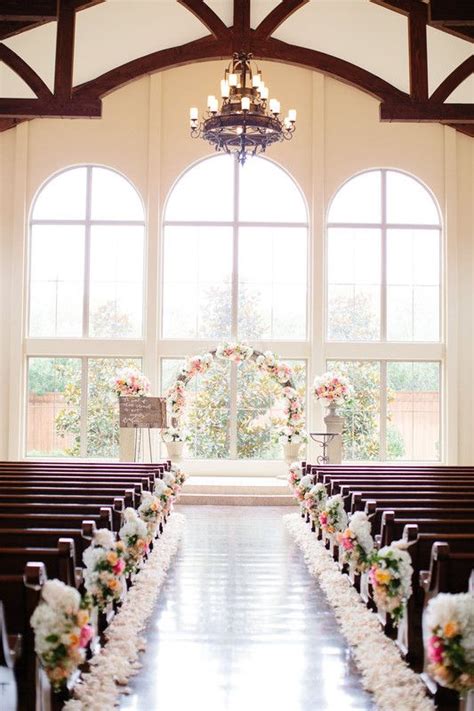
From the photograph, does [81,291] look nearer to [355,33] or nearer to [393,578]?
[355,33]

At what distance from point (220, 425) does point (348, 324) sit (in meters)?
2.65

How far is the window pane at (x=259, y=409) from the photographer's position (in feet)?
42.6

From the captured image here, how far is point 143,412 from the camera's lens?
10375mm

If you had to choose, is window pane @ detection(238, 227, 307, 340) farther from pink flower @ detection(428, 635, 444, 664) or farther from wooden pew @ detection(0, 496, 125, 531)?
pink flower @ detection(428, 635, 444, 664)

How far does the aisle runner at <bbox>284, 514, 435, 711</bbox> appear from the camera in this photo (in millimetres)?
3688

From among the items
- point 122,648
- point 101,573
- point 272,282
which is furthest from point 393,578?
point 272,282

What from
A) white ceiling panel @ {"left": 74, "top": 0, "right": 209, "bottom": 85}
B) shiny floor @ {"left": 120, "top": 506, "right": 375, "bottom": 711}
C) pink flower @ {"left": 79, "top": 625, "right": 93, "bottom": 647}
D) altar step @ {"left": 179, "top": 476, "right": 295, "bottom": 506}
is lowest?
shiny floor @ {"left": 120, "top": 506, "right": 375, "bottom": 711}

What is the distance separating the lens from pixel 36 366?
1325 centimetres

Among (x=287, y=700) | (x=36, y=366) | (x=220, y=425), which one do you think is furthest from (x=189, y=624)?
(x=36, y=366)

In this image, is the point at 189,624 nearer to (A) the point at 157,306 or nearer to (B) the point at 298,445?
(B) the point at 298,445

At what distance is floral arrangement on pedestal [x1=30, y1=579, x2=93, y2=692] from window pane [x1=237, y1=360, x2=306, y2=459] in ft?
32.3

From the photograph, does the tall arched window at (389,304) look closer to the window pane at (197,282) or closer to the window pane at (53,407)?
the window pane at (197,282)

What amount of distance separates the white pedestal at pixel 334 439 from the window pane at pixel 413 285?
2603 millimetres

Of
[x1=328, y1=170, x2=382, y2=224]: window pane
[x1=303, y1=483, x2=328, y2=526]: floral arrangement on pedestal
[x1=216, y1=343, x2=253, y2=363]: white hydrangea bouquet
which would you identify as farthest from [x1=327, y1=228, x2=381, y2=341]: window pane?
[x1=303, y1=483, x2=328, y2=526]: floral arrangement on pedestal
